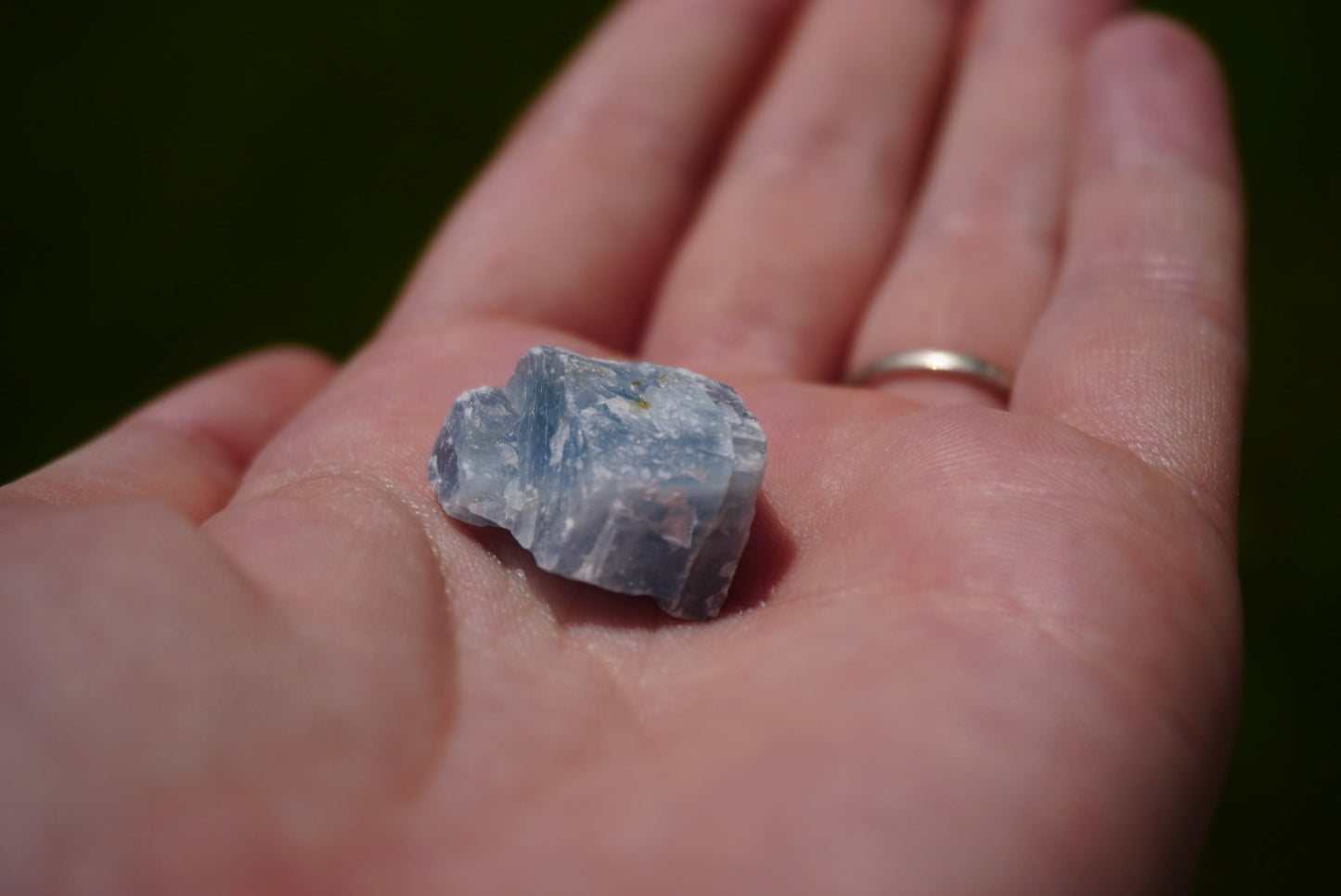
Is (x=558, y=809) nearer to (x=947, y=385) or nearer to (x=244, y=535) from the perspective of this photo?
(x=244, y=535)

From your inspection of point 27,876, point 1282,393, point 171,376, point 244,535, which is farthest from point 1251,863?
point 171,376

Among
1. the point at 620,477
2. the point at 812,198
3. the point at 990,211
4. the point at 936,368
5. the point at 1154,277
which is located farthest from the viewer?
the point at 812,198

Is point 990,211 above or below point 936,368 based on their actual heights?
A: above

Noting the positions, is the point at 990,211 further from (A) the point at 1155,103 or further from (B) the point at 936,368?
(B) the point at 936,368

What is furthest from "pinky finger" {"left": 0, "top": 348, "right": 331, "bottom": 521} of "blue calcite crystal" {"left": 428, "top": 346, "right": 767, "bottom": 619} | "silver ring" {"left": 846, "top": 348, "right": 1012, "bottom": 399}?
"silver ring" {"left": 846, "top": 348, "right": 1012, "bottom": 399}

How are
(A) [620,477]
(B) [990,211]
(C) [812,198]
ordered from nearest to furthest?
(A) [620,477], (B) [990,211], (C) [812,198]

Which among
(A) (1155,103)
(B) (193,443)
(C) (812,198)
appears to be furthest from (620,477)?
(A) (1155,103)

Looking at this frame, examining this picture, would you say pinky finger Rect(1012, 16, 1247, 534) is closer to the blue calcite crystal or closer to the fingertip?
the fingertip
